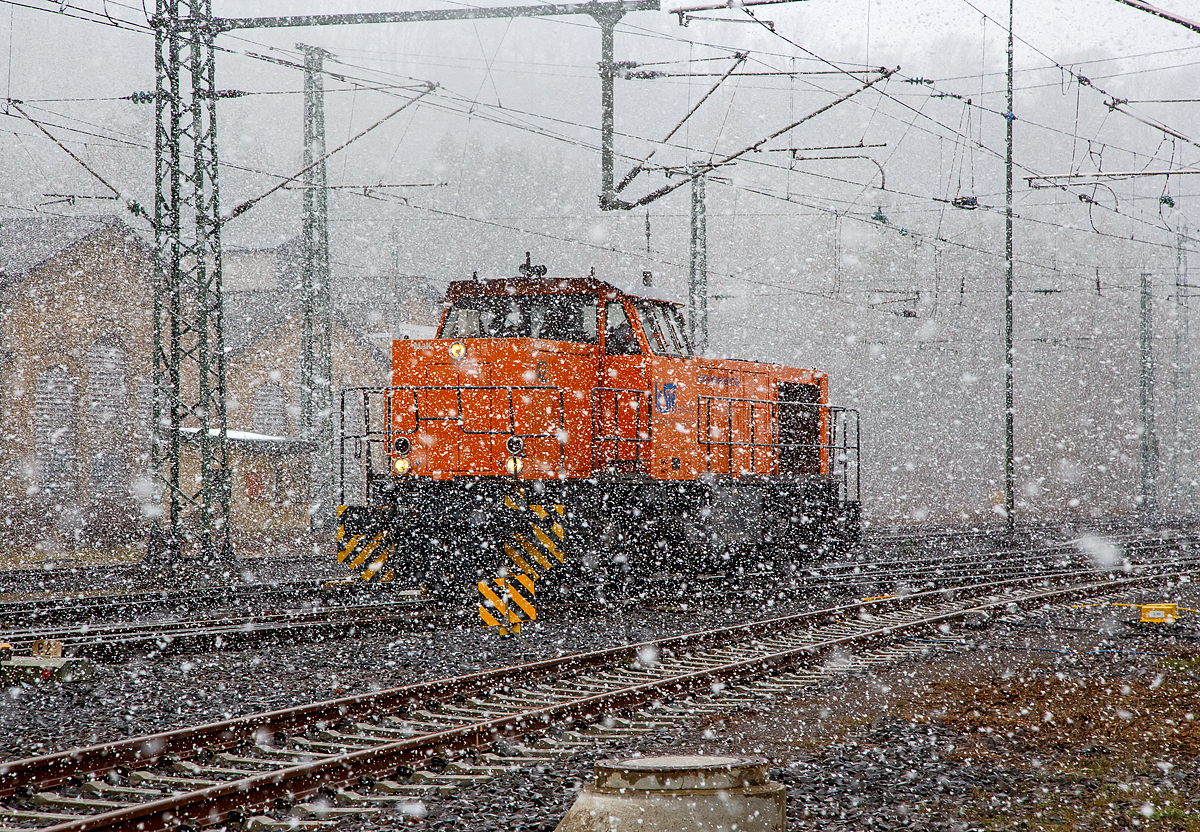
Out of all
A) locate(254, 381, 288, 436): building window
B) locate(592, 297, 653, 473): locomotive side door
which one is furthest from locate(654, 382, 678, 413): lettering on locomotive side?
locate(254, 381, 288, 436): building window

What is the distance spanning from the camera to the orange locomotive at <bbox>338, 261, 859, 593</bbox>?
10.7 m

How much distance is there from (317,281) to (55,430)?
13.4m

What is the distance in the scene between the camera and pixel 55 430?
30562mm

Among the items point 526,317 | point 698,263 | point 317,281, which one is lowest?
point 526,317

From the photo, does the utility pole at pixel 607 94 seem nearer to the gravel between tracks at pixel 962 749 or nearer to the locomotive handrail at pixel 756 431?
the locomotive handrail at pixel 756 431

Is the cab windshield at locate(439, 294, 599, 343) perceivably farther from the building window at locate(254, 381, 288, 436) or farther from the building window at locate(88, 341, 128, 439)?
the building window at locate(254, 381, 288, 436)

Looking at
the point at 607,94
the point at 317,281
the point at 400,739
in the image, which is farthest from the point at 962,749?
the point at 317,281

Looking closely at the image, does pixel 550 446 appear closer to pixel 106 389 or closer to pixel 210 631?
pixel 210 631

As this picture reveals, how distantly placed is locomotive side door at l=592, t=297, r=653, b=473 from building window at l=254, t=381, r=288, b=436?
89.3ft

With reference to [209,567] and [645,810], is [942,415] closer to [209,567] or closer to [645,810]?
[209,567]

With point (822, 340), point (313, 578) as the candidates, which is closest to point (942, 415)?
point (822, 340)

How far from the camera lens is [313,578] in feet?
49.4

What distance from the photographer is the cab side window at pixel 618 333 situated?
12.2 metres

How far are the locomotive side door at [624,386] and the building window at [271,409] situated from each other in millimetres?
27232
